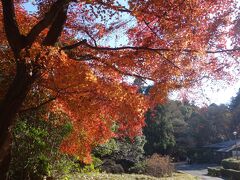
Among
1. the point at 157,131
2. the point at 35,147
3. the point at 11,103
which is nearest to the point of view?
the point at 11,103

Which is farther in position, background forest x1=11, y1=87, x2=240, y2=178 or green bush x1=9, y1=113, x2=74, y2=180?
background forest x1=11, y1=87, x2=240, y2=178

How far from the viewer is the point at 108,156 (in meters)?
29.7

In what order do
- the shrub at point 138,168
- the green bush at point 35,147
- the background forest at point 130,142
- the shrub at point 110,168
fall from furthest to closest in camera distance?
1. the shrub at point 138,168
2. the shrub at point 110,168
3. the background forest at point 130,142
4. the green bush at point 35,147

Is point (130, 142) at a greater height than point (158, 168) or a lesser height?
greater

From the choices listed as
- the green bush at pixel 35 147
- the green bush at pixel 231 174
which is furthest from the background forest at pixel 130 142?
the green bush at pixel 231 174

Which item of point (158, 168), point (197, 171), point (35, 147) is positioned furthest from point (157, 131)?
point (35, 147)

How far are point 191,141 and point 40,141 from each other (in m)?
51.3

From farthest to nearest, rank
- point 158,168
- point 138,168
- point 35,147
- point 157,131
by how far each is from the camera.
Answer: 1. point 157,131
2. point 138,168
3. point 158,168
4. point 35,147

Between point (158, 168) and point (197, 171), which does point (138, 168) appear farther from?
point (197, 171)

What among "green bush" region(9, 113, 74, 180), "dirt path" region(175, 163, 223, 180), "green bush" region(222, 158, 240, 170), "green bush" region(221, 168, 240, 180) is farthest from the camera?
"green bush" region(222, 158, 240, 170)

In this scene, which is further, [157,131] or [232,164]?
[157,131]

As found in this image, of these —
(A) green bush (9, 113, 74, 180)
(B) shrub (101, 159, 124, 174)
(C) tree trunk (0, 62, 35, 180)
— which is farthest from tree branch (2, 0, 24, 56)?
(B) shrub (101, 159, 124, 174)

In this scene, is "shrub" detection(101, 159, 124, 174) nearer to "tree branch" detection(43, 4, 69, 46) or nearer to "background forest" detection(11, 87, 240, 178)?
"background forest" detection(11, 87, 240, 178)

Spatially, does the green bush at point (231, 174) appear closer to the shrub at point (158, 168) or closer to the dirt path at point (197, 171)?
the dirt path at point (197, 171)
